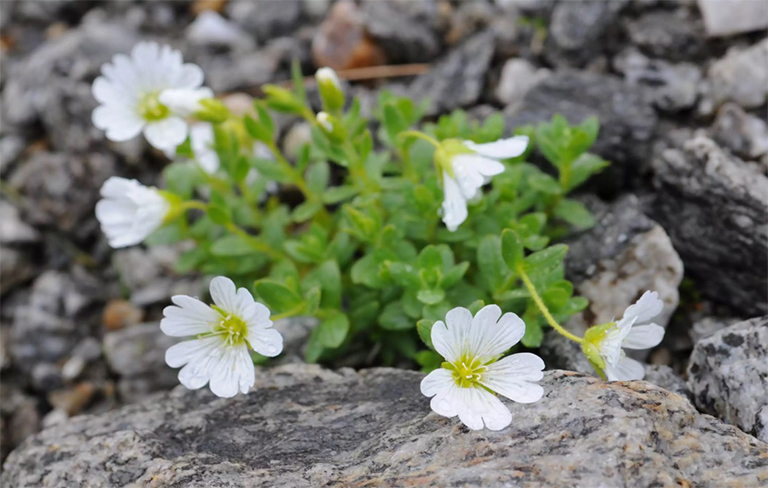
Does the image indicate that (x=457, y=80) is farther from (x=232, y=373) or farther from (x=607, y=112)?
(x=232, y=373)

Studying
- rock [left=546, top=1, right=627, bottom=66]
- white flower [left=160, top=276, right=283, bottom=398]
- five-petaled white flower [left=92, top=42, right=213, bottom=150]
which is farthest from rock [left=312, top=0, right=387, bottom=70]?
white flower [left=160, top=276, right=283, bottom=398]

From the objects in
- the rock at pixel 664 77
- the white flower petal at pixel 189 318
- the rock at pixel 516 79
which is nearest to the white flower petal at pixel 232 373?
the white flower petal at pixel 189 318

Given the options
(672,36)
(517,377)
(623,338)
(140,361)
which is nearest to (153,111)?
(140,361)

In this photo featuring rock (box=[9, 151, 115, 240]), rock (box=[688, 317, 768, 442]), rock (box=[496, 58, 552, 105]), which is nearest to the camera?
rock (box=[688, 317, 768, 442])

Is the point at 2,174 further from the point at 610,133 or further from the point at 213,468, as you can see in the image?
the point at 610,133

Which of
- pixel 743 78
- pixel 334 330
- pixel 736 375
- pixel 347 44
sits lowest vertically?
pixel 736 375

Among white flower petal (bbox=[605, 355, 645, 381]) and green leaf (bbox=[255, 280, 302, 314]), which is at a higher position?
green leaf (bbox=[255, 280, 302, 314])

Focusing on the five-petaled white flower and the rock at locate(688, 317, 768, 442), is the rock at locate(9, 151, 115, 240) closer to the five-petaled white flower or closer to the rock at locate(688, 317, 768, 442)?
the five-petaled white flower
